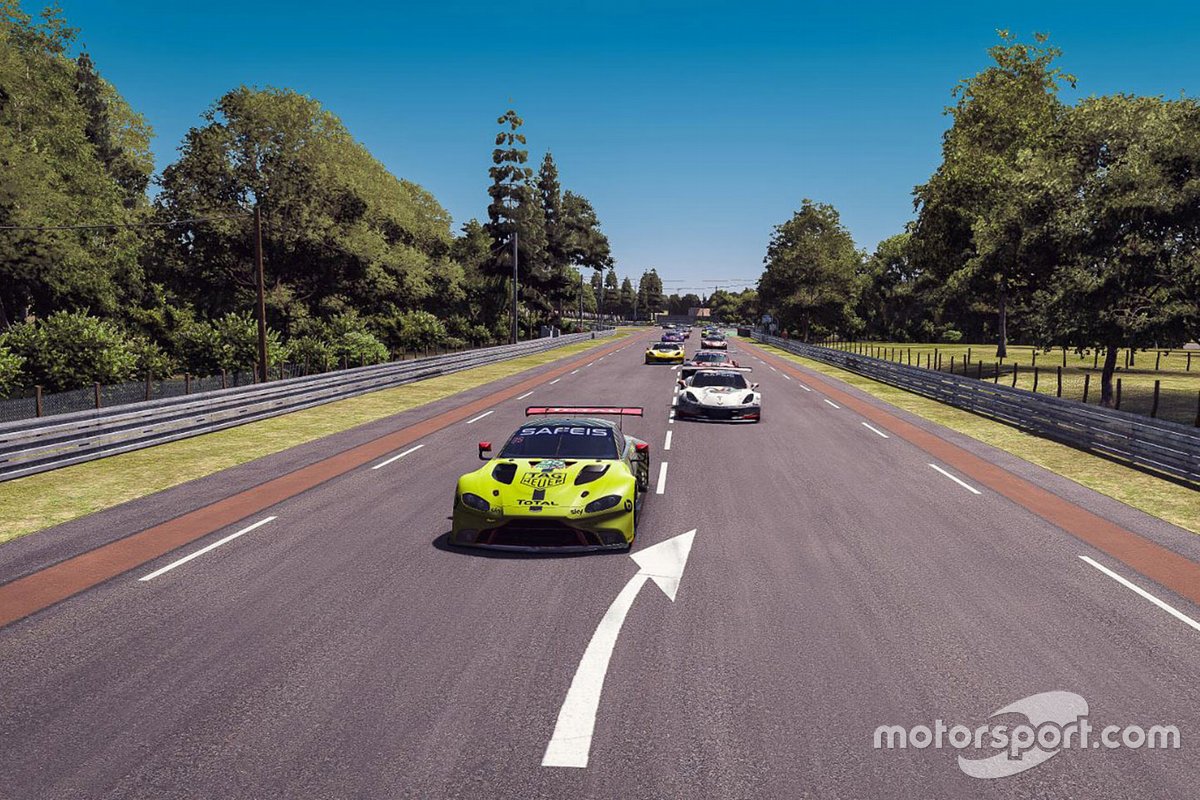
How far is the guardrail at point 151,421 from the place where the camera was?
13.4 metres

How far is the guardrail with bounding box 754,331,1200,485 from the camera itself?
13867mm

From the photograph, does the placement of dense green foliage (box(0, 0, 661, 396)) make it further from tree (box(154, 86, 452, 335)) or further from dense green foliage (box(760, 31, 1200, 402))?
dense green foliage (box(760, 31, 1200, 402))

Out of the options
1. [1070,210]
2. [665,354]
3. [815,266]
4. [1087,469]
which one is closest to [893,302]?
[815,266]

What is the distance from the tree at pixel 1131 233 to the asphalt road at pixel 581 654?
13759 millimetres

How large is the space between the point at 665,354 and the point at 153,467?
1328 inches

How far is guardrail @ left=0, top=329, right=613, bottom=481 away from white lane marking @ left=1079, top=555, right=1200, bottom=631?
1648cm

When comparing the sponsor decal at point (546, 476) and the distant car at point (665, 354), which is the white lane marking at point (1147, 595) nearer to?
the sponsor decal at point (546, 476)

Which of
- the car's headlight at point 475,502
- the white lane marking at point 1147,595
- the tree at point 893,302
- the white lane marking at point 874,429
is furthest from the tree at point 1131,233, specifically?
the tree at point 893,302

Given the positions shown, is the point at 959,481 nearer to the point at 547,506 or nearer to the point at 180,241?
the point at 547,506

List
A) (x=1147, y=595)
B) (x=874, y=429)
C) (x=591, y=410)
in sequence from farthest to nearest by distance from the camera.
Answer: (x=874, y=429)
(x=591, y=410)
(x=1147, y=595)

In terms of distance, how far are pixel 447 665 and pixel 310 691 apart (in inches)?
39.0

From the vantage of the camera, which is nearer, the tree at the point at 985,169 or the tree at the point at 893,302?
the tree at the point at 985,169

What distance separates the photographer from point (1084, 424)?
17.5m

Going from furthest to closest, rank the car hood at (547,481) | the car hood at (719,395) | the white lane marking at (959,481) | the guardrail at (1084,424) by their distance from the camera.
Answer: the car hood at (719,395) < the guardrail at (1084,424) < the white lane marking at (959,481) < the car hood at (547,481)
